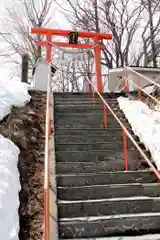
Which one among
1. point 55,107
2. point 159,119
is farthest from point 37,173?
point 55,107

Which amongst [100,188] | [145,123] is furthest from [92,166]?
[145,123]

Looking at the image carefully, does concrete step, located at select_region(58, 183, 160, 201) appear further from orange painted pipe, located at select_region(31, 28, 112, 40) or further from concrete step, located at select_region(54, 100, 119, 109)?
orange painted pipe, located at select_region(31, 28, 112, 40)

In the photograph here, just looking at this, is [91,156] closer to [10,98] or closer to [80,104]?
[10,98]

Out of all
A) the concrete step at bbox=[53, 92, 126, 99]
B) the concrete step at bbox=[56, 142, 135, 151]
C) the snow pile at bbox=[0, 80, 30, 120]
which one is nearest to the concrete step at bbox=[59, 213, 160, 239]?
the concrete step at bbox=[56, 142, 135, 151]

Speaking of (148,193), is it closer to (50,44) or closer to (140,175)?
(140,175)

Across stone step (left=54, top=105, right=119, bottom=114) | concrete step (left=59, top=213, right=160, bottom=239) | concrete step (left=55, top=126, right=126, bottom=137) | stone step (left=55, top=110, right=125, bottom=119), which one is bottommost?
concrete step (left=59, top=213, right=160, bottom=239)

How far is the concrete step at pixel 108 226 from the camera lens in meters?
4.72

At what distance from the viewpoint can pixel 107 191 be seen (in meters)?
5.60

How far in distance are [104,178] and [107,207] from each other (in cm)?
91

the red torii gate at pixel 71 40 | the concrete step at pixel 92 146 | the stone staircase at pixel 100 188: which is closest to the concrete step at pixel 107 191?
the stone staircase at pixel 100 188

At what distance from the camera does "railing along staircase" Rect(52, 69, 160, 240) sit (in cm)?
481

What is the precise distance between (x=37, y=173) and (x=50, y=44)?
857 cm

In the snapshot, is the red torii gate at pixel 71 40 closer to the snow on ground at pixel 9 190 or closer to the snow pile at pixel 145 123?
the snow pile at pixel 145 123

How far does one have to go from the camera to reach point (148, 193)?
225 inches
